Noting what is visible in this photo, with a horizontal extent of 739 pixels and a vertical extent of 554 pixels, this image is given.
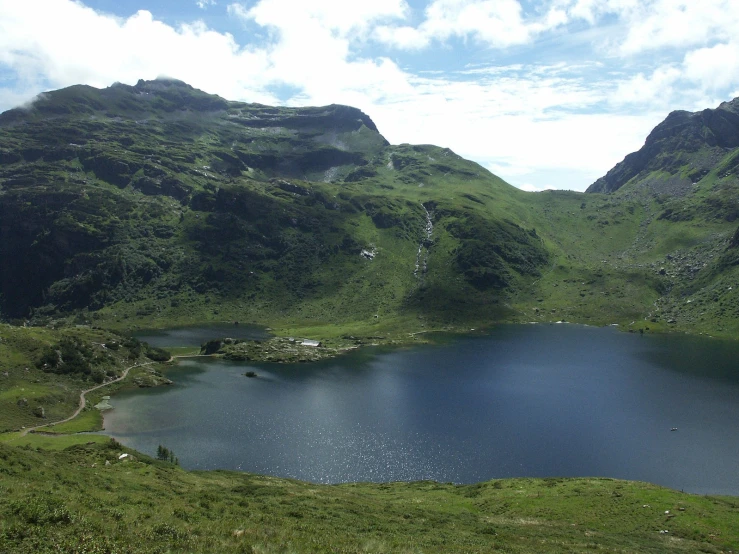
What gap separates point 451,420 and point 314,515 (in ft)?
290

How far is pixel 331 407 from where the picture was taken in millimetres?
135875

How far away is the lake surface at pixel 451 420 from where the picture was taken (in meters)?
96.8

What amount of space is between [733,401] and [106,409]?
16390 cm

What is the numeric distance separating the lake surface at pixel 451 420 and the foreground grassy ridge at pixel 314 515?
23.0 metres

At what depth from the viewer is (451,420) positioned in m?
125

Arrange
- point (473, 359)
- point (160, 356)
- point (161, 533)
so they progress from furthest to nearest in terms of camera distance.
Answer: point (473, 359) < point (160, 356) < point (161, 533)

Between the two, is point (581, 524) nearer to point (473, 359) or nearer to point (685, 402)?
point (685, 402)

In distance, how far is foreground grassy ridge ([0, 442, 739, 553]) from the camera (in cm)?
2631

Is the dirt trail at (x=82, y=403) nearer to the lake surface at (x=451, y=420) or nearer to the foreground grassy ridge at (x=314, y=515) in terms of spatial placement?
the lake surface at (x=451, y=420)

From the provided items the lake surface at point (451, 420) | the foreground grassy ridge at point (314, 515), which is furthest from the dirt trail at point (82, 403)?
the foreground grassy ridge at point (314, 515)

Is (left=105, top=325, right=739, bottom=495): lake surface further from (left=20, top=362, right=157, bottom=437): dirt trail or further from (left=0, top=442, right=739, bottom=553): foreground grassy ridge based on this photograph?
(left=0, top=442, right=739, bottom=553): foreground grassy ridge

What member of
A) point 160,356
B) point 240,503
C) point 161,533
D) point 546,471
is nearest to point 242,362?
point 160,356

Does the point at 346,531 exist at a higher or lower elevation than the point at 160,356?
higher

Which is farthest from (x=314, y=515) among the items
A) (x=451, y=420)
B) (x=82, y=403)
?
(x=82, y=403)
